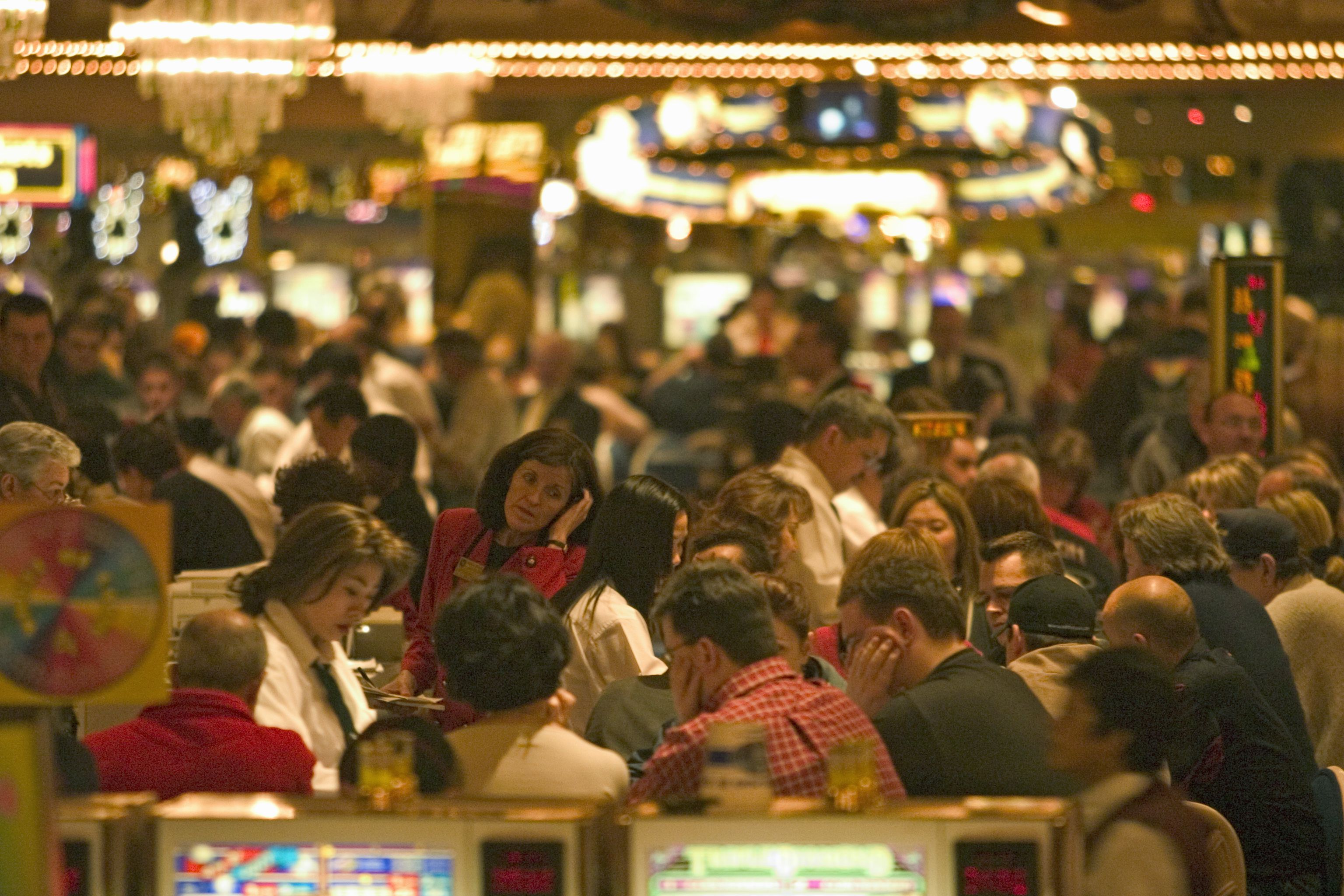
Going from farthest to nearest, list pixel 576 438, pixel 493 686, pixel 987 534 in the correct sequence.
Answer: pixel 987 534, pixel 576 438, pixel 493 686

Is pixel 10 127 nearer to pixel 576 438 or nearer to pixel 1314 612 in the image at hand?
pixel 576 438

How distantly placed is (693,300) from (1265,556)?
1608 centimetres

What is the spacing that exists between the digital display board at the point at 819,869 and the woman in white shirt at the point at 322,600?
1.44 meters

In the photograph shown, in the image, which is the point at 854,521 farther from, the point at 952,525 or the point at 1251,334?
the point at 1251,334

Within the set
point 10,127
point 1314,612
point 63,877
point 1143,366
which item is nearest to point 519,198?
point 10,127

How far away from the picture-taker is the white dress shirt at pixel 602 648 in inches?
180

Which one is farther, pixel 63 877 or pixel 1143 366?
pixel 1143 366

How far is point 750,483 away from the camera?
5383 mm

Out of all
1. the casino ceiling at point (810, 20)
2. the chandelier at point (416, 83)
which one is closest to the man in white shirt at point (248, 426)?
the chandelier at point (416, 83)

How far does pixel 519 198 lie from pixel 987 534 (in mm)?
8571

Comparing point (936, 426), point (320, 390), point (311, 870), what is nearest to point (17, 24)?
point (320, 390)

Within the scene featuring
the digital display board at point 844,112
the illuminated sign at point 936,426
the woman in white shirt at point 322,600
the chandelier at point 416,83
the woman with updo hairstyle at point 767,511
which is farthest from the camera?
the digital display board at point 844,112

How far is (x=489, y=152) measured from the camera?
45.0ft

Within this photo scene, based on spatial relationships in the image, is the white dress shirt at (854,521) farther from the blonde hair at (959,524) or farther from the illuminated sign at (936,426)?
the illuminated sign at (936,426)
